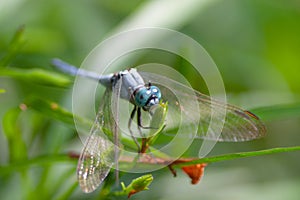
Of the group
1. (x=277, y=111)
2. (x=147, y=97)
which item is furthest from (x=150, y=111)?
(x=277, y=111)

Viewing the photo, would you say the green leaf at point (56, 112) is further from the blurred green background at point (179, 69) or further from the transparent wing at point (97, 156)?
the transparent wing at point (97, 156)

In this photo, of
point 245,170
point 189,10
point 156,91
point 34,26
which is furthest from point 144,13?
point 156,91

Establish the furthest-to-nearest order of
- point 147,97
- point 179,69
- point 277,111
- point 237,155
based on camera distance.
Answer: point 179,69, point 277,111, point 147,97, point 237,155

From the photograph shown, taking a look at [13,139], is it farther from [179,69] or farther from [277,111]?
[277,111]

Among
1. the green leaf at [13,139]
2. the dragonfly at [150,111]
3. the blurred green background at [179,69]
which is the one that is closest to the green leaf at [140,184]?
the dragonfly at [150,111]

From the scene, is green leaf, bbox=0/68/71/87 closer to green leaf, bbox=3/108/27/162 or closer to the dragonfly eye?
green leaf, bbox=3/108/27/162

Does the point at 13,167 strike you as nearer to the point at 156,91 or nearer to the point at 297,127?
the point at 156,91
